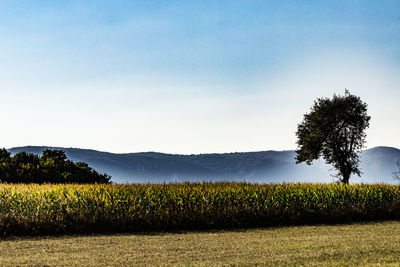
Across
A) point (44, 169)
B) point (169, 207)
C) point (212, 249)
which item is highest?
point (44, 169)

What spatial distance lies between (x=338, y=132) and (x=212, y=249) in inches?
1349

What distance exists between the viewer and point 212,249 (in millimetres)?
12125

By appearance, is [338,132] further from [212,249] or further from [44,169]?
[212,249]

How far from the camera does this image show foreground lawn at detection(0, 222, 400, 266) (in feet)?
35.4

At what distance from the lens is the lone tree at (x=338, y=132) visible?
43.6m

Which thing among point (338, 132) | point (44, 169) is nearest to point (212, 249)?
point (44, 169)

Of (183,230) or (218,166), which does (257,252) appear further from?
(218,166)

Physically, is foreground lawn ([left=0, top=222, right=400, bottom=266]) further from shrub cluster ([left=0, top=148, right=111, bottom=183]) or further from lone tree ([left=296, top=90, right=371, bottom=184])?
lone tree ([left=296, top=90, right=371, bottom=184])

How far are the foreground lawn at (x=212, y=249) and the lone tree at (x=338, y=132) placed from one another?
28328mm

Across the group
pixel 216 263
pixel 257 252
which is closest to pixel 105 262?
pixel 216 263

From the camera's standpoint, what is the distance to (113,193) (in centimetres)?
1720

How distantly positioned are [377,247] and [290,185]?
8235mm

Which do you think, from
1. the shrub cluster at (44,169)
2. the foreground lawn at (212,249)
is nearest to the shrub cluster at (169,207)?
the foreground lawn at (212,249)

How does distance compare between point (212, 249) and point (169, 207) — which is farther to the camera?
point (169, 207)
